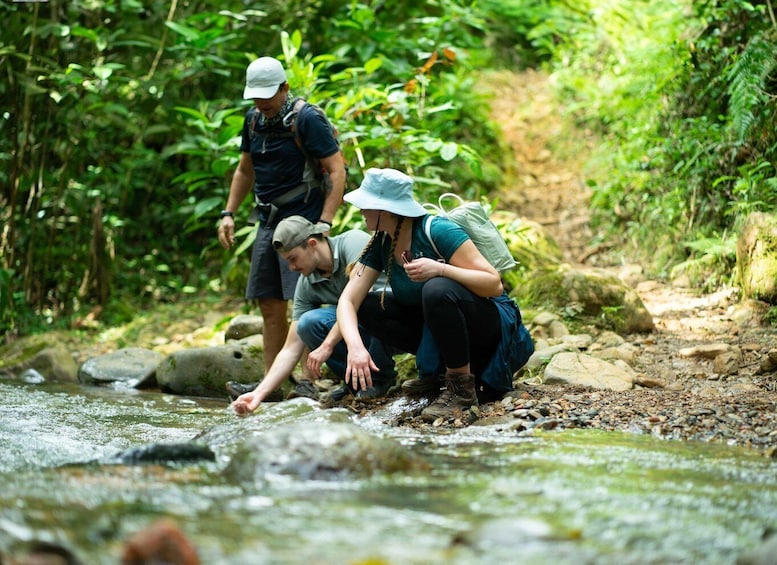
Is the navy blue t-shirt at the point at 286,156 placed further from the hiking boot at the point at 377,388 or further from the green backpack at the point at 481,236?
the green backpack at the point at 481,236

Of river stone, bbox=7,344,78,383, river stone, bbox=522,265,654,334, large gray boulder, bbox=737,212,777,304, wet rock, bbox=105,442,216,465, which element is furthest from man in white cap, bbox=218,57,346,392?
large gray boulder, bbox=737,212,777,304

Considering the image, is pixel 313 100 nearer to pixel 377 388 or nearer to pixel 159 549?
pixel 377 388

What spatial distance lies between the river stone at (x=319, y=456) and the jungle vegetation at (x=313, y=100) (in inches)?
157

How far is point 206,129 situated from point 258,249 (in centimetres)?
265

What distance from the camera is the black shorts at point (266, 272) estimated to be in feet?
18.5

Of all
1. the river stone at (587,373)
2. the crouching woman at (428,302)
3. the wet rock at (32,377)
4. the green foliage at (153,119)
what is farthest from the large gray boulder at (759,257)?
the wet rock at (32,377)

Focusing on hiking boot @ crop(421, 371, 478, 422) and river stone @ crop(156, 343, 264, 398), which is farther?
river stone @ crop(156, 343, 264, 398)

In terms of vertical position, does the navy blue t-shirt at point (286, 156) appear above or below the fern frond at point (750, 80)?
below

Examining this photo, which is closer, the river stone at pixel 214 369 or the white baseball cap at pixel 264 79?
the white baseball cap at pixel 264 79

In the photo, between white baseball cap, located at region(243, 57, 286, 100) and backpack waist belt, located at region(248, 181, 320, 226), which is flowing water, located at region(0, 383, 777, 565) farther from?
Result: white baseball cap, located at region(243, 57, 286, 100)

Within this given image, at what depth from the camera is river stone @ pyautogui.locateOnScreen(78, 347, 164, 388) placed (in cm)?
705

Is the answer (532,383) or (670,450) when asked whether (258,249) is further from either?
(670,450)

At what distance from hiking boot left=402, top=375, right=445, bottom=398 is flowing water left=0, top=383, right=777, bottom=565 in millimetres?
546

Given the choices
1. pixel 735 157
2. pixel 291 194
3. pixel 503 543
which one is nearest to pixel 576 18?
pixel 735 157
